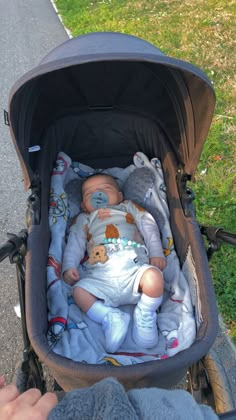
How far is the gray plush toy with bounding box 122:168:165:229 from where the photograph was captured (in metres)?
3.06

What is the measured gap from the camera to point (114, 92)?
10.0ft

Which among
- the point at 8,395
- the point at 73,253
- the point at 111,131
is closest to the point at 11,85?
the point at 111,131

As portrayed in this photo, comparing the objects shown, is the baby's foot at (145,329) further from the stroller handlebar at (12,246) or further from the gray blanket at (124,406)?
the gray blanket at (124,406)

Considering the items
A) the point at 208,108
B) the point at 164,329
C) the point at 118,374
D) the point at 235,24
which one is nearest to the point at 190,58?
the point at 235,24

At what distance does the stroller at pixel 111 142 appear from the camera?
5.85 feet

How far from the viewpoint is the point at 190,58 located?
17.5 feet

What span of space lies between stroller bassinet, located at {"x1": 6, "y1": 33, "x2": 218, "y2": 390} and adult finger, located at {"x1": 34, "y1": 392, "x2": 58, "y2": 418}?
22.8 inches

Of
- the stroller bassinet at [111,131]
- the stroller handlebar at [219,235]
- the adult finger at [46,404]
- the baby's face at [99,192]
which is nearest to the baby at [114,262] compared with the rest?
the baby's face at [99,192]

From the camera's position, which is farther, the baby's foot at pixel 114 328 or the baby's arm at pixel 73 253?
the baby's arm at pixel 73 253

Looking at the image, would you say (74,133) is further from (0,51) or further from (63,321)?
(0,51)

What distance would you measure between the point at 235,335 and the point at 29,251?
55.8 inches

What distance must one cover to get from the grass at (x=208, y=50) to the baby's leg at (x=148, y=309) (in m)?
0.72

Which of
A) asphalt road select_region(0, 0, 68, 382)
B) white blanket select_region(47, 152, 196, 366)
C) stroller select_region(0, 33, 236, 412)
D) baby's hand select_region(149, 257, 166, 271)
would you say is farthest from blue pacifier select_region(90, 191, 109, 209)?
asphalt road select_region(0, 0, 68, 382)

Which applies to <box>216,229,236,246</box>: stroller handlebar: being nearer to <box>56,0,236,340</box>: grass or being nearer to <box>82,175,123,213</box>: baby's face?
<box>56,0,236,340</box>: grass
